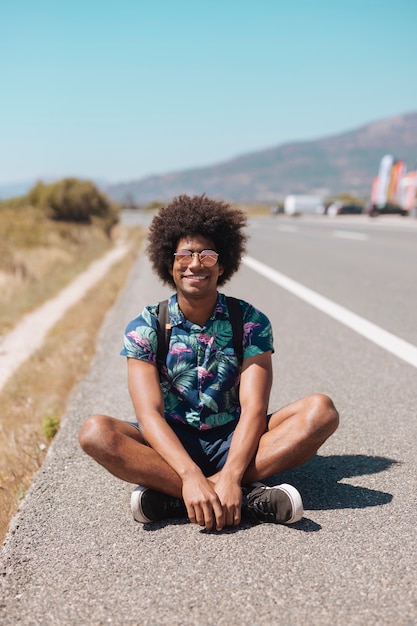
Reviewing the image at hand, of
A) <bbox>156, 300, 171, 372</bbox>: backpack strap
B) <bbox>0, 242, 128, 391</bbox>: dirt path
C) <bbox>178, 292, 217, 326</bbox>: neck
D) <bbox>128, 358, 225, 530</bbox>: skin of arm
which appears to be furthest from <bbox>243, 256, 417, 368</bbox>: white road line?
<bbox>0, 242, 128, 391</bbox>: dirt path

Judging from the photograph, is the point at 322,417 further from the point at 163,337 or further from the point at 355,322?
the point at 355,322

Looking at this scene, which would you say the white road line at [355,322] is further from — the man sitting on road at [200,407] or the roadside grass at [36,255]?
the roadside grass at [36,255]

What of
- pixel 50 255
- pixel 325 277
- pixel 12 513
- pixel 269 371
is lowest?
pixel 50 255

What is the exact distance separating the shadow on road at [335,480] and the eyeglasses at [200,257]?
107 centimetres

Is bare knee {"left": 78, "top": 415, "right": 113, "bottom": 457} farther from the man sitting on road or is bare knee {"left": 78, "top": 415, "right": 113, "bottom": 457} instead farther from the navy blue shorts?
the navy blue shorts

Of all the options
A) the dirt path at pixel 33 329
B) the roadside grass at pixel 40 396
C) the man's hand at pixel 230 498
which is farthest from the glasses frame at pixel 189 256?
the dirt path at pixel 33 329

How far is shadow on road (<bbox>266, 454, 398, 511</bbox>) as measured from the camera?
3.39 meters

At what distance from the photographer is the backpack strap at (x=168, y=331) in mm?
3584

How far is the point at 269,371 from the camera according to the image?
361 cm

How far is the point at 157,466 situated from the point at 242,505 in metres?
0.40

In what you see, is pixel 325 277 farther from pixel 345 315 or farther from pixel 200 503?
pixel 200 503

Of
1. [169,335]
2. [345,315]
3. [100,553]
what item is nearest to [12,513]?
[100,553]

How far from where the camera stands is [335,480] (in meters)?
3.69

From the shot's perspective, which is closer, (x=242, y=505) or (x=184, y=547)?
(x=184, y=547)
